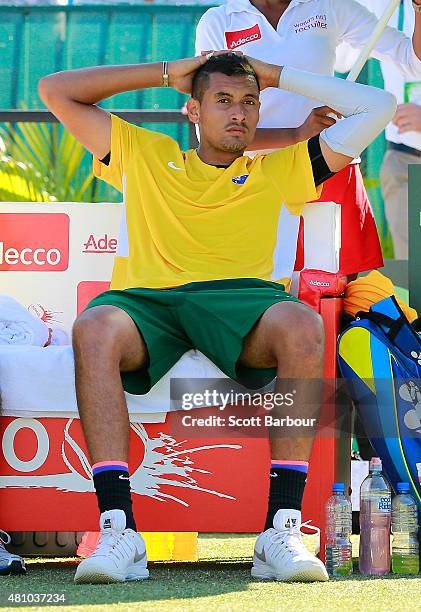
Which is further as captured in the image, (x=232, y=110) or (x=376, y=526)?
(x=232, y=110)

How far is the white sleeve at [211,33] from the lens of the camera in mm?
4223

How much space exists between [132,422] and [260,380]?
1.17 feet

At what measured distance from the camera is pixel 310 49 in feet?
13.5

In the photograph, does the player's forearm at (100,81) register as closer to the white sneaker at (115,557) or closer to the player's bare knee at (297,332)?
the player's bare knee at (297,332)

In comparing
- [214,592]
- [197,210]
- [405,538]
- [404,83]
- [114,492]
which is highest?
[404,83]

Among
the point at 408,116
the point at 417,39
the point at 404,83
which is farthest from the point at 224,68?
the point at 404,83

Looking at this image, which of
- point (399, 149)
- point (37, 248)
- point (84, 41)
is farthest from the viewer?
point (84, 41)

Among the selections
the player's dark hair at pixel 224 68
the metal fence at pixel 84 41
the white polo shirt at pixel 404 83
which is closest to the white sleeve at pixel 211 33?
the player's dark hair at pixel 224 68

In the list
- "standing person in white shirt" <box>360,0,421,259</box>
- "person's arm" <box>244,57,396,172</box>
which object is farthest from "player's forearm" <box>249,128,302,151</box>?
"standing person in white shirt" <box>360,0,421,259</box>

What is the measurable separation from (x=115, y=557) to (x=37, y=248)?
1584mm

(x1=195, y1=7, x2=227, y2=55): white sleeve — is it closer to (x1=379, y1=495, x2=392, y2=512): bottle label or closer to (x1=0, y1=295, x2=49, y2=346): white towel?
(x1=0, y1=295, x2=49, y2=346): white towel

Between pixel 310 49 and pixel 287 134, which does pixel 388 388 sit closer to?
pixel 287 134

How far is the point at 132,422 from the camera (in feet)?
11.2

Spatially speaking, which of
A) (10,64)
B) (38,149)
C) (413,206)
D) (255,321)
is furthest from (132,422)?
(10,64)
